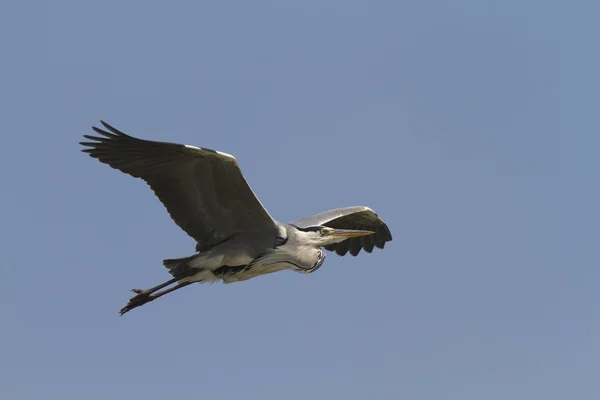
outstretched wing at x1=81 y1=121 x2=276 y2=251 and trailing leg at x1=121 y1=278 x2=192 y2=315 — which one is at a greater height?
outstretched wing at x1=81 y1=121 x2=276 y2=251

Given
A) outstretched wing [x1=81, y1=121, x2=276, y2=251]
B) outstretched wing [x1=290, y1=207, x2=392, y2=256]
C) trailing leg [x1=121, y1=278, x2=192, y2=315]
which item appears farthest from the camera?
outstretched wing [x1=290, y1=207, x2=392, y2=256]

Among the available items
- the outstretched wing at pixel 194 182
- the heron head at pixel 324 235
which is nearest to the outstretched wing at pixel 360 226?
the heron head at pixel 324 235

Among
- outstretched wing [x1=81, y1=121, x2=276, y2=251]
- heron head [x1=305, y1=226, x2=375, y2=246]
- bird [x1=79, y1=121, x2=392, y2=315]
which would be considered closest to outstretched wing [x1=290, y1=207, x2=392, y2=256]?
heron head [x1=305, y1=226, x2=375, y2=246]

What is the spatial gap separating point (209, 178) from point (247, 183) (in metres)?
0.44

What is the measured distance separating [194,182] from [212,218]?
2.13 ft

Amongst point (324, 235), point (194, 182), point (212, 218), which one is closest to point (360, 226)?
point (324, 235)

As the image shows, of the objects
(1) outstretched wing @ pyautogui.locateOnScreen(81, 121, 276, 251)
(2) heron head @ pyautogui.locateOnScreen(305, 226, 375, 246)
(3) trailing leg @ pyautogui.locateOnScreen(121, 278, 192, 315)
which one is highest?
(1) outstretched wing @ pyautogui.locateOnScreen(81, 121, 276, 251)

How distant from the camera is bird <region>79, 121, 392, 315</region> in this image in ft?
34.5

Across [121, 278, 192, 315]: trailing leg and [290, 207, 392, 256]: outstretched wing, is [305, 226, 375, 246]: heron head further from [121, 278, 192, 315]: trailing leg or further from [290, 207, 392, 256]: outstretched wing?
[121, 278, 192, 315]: trailing leg

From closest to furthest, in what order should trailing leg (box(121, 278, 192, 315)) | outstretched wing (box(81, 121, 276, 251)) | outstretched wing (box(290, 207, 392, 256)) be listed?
outstretched wing (box(81, 121, 276, 251)), trailing leg (box(121, 278, 192, 315)), outstretched wing (box(290, 207, 392, 256))

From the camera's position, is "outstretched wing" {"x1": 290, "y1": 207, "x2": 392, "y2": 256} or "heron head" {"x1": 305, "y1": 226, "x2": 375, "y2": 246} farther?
"outstretched wing" {"x1": 290, "y1": 207, "x2": 392, "y2": 256}

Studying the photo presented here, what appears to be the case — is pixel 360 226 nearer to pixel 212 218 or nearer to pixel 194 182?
pixel 212 218

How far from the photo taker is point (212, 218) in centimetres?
1126

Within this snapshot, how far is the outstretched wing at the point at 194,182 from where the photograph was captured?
1046 cm
